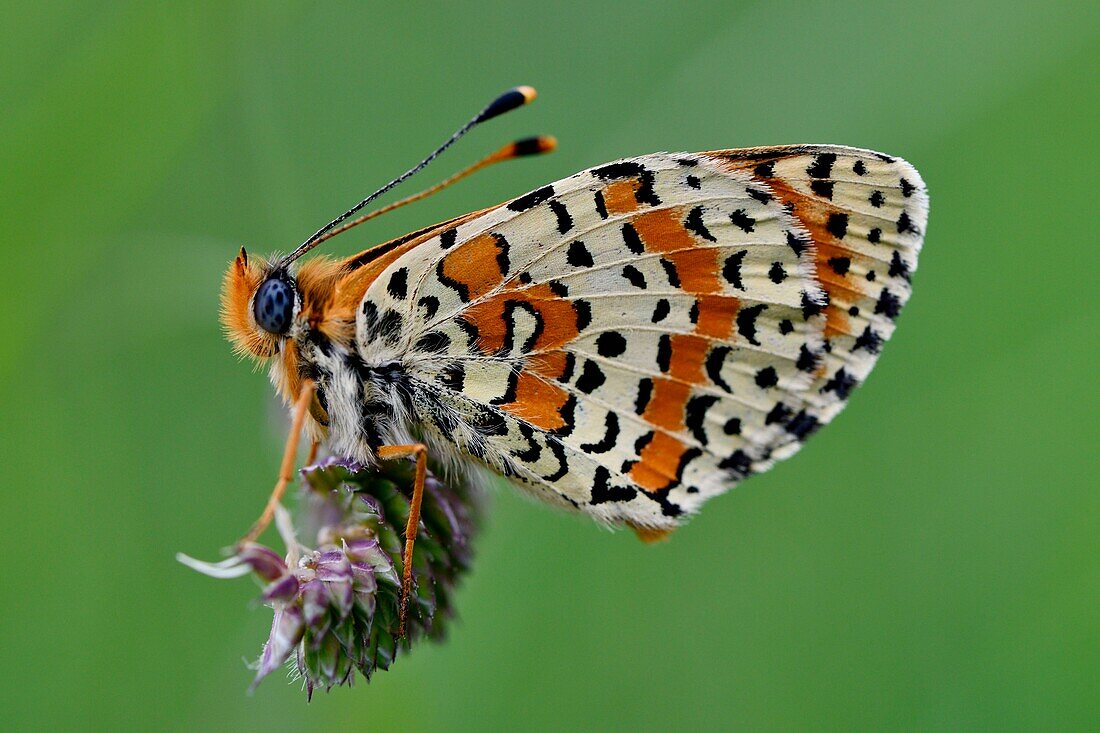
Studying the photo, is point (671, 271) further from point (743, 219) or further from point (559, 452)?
point (559, 452)

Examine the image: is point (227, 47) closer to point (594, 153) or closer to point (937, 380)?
point (594, 153)

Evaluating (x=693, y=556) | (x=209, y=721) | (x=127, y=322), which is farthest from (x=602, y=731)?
(x=127, y=322)

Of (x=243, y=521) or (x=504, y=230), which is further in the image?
(x=243, y=521)

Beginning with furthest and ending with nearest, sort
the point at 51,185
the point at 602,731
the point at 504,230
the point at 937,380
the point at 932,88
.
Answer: the point at 937,380 < the point at 932,88 < the point at 602,731 < the point at 51,185 < the point at 504,230

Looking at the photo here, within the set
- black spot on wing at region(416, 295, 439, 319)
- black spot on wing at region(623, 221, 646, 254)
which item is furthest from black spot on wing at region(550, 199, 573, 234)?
black spot on wing at region(416, 295, 439, 319)

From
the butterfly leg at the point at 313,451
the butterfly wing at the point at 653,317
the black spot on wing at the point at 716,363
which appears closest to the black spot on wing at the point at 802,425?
the butterfly wing at the point at 653,317

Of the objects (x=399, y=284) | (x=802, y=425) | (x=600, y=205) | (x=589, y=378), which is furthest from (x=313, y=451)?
(x=802, y=425)
